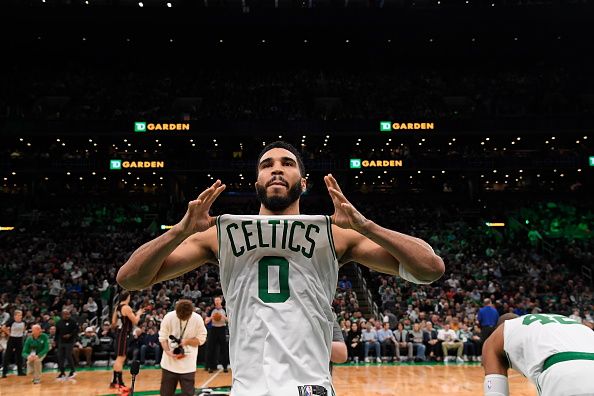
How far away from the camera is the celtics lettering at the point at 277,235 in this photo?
278 centimetres

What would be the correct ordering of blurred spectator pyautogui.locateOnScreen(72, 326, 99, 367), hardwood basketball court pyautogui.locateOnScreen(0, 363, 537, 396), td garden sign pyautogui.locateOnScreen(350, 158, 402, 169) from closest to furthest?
hardwood basketball court pyautogui.locateOnScreen(0, 363, 537, 396) < blurred spectator pyautogui.locateOnScreen(72, 326, 99, 367) < td garden sign pyautogui.locateOnScreen(350, 158, 402, 169)

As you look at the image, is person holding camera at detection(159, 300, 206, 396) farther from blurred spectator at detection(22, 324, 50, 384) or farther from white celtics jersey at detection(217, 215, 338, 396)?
blurred spectator at detection(22, 324, 50, 384)

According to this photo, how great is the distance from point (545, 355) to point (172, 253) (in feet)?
8.42

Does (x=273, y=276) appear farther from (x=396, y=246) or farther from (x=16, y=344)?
(x=16, y=344)

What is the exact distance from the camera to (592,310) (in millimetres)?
21578

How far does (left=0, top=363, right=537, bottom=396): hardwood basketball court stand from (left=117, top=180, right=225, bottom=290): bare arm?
8698mm

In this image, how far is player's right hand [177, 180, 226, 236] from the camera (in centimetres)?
261

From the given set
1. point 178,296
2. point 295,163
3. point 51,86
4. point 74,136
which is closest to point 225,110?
point 74,136

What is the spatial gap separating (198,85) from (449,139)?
17354 mm

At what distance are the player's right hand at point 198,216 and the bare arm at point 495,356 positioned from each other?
7.80 ft

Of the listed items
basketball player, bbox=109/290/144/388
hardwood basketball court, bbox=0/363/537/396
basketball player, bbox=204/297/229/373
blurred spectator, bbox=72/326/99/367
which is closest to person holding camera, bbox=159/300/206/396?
basketball player, bbox=109/290/144/388

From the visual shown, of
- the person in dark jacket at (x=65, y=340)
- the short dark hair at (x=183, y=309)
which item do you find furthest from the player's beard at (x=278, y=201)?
the person in dark jacket at (x=65, y=340)

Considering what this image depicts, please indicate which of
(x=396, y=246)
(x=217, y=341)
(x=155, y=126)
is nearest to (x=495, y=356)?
(x=396, y=246)

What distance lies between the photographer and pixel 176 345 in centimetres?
749
